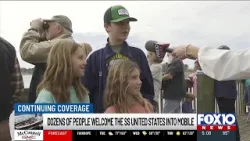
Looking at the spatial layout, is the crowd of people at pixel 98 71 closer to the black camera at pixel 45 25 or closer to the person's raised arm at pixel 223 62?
the black camera at pixel 45 25

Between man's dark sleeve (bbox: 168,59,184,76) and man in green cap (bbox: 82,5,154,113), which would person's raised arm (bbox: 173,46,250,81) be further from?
man in green cap (bbox: 82,5,154,113)

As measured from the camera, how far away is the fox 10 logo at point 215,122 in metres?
1.83

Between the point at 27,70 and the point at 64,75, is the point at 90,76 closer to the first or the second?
the point at 64,75

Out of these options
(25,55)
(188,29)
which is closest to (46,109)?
(25,55)

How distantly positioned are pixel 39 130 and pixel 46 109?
0.27 ft

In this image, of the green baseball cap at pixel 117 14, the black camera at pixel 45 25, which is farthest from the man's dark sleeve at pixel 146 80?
the black camera at pixel 45 25

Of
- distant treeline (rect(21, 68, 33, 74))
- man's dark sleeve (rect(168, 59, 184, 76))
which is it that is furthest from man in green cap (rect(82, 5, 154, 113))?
distant treeline (rect(21, 68, 33, 74))

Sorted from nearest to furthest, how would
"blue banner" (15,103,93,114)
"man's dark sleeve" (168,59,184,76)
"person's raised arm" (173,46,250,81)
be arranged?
"person's raised arm" (173,46,250,81) < "blue banner" (15,103,93,114) < "man's dark sleeve" (168,59,184,76)

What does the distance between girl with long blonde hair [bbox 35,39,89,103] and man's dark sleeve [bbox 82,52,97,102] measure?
4cm

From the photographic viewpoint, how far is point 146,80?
6.53ft

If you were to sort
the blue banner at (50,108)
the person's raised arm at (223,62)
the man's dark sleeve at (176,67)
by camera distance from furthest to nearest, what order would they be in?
the man's dark sleeve at (176,67), the blue banner at (50,108), the person's raised arm at (223,62)

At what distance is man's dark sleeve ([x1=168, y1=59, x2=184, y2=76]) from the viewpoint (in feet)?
6.32

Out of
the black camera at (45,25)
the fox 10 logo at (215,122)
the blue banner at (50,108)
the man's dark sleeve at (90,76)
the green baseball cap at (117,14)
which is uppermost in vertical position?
the green baseball cap at (117,14)

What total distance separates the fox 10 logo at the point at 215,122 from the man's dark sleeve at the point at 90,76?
432 millimetres
